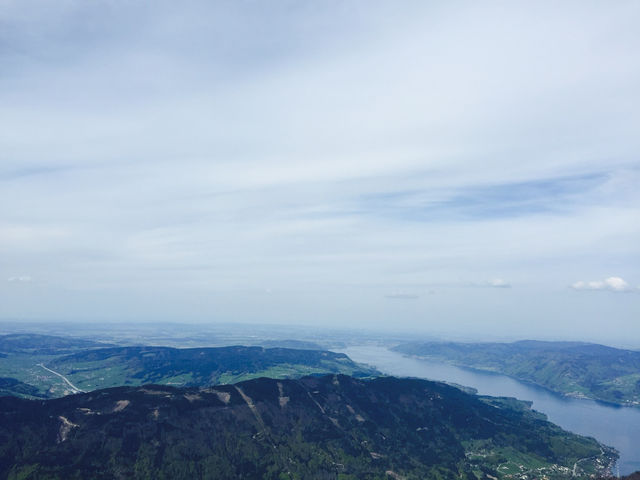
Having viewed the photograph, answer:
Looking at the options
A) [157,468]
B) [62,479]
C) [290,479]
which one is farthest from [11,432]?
[290,479]

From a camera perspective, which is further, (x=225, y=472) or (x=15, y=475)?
(x=225, y=472)

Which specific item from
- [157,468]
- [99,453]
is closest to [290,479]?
[157,468]

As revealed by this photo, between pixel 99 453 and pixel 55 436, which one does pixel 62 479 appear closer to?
pixel 99 453

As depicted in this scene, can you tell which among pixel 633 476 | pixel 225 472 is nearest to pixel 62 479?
pixel 225 472

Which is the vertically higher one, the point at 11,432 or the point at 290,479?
the point at 11,432

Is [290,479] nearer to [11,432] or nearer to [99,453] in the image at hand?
[99,453]

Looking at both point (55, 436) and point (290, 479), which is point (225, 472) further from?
point (55, 436)

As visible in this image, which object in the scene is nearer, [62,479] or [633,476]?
[62,479]
